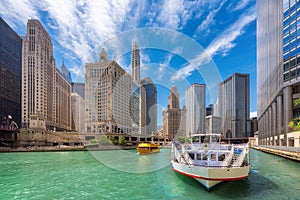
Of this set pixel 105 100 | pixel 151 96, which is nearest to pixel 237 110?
pixel 105 100

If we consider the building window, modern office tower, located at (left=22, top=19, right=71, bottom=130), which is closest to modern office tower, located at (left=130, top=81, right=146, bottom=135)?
the building window

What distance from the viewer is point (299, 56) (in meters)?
41.1

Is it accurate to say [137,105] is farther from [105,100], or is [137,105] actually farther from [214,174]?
[214,174]

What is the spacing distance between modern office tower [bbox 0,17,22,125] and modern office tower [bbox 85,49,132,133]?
41.2 metres

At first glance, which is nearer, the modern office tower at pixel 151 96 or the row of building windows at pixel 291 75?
the modern office tower at pixel 151 96

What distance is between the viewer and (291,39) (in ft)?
143

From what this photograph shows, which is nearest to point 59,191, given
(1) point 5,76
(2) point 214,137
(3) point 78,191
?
(3) point 78,191

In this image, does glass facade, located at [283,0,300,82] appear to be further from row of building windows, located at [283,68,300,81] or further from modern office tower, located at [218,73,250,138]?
modern office tower, located at [218,73,250,138]

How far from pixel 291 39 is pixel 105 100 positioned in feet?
245

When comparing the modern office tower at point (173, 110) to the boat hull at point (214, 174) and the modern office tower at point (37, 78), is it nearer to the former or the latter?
the boat hull at point (214, 174)

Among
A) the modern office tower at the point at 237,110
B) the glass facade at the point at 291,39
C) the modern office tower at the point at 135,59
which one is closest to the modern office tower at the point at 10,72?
the modern office tower at the point at 135,59

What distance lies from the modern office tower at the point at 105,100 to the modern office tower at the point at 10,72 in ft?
135

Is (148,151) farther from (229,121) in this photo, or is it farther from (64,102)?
(229,121)

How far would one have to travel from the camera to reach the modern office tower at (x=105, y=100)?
84000mm
